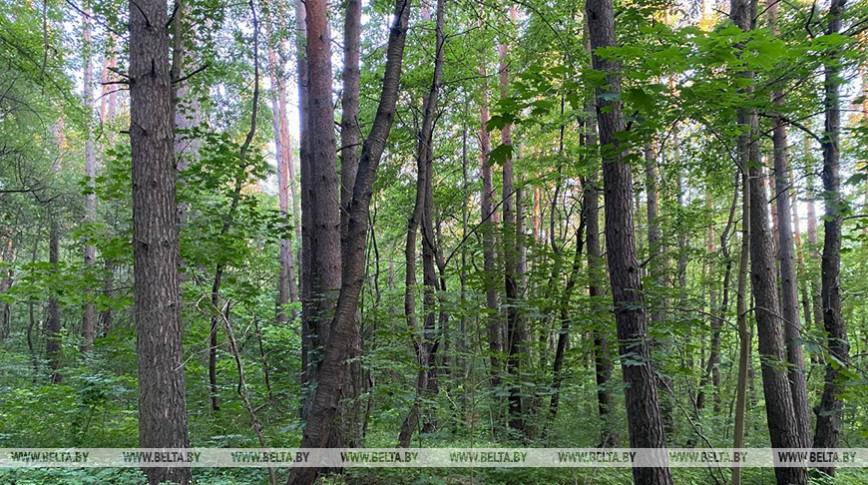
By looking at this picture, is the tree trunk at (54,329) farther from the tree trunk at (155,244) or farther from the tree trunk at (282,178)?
the tree trunk at (155,244)

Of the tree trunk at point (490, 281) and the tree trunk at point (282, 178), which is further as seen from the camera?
the tree trunk at point (282, 178)

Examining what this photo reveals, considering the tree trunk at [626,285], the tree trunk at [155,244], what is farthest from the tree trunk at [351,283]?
the tree trunk at [626,285]

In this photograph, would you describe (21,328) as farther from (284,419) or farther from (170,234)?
(170,234)

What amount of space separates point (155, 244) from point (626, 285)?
404 centimetres

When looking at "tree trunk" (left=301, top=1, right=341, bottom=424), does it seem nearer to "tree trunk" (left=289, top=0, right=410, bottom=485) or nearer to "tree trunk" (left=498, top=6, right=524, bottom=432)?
"tree trunk" (left=289, top=0, right=410, bottom=485)

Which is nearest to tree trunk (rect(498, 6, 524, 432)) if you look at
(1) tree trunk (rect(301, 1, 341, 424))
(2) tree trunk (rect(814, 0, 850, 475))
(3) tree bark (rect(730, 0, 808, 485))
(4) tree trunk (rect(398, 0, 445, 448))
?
(4) tree trunk (rect(398, 0, 445, 448))

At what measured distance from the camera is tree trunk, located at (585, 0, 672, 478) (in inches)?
145

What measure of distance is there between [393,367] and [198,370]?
5562 mm

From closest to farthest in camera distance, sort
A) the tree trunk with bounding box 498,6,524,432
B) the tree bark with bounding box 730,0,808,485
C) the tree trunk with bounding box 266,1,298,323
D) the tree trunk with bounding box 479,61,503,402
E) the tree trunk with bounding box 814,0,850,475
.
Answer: the tree bark with bounding box 730,0,808,485, the tree trunk with bounding box 814,0,850,475, the tree trunk with bounding box 479,61,503,402, the tree trunk with bounding box 498,6,524,432, the tree trunk with bounding box 266,1,298,323

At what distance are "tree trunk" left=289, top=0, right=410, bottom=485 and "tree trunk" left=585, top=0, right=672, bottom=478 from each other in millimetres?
1697

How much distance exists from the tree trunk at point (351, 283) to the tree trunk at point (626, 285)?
5.57 ft

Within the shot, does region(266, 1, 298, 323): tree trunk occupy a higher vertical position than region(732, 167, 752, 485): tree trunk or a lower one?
higher

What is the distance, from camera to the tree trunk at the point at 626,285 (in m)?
3.68

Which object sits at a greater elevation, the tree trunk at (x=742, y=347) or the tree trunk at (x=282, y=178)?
the tree trunk at (x=282, y=178)
